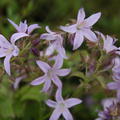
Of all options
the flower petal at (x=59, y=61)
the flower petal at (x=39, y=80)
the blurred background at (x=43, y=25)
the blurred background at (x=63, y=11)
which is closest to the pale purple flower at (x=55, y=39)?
the flower petal at (x=59, y=61)

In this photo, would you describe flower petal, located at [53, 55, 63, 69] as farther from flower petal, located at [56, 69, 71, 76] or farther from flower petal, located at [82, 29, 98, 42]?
flower petal, located at [82, 29, 98, 42]

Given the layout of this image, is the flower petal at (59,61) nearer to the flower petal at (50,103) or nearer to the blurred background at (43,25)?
the flower petal at (50,103)

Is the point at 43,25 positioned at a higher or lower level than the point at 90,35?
higher

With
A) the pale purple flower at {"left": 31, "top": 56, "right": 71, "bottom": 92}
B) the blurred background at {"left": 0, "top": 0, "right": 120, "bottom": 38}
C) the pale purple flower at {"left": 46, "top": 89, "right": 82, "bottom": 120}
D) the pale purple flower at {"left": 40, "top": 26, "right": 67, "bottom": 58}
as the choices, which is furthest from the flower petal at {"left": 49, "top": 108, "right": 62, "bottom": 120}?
the blurred background at {"left": 0, "top": 0, "right": 120, "bottom": 38}

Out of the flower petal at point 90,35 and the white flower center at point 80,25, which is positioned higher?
the white flower center at point 80,25

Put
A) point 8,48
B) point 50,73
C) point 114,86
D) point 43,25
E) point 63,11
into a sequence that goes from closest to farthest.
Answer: point 8,48 < point 50,73 < point 114,86 < point 43,25 < point 63,11

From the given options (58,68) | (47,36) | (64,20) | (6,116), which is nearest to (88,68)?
(58,68)

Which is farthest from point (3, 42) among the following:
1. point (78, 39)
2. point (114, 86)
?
point (114, 86)

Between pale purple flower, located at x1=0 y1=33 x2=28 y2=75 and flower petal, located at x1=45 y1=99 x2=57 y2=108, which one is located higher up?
pale purple flower, located at x1=0 y1=33 x2=28 y2=75

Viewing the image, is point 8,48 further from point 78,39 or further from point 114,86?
point 114,86
